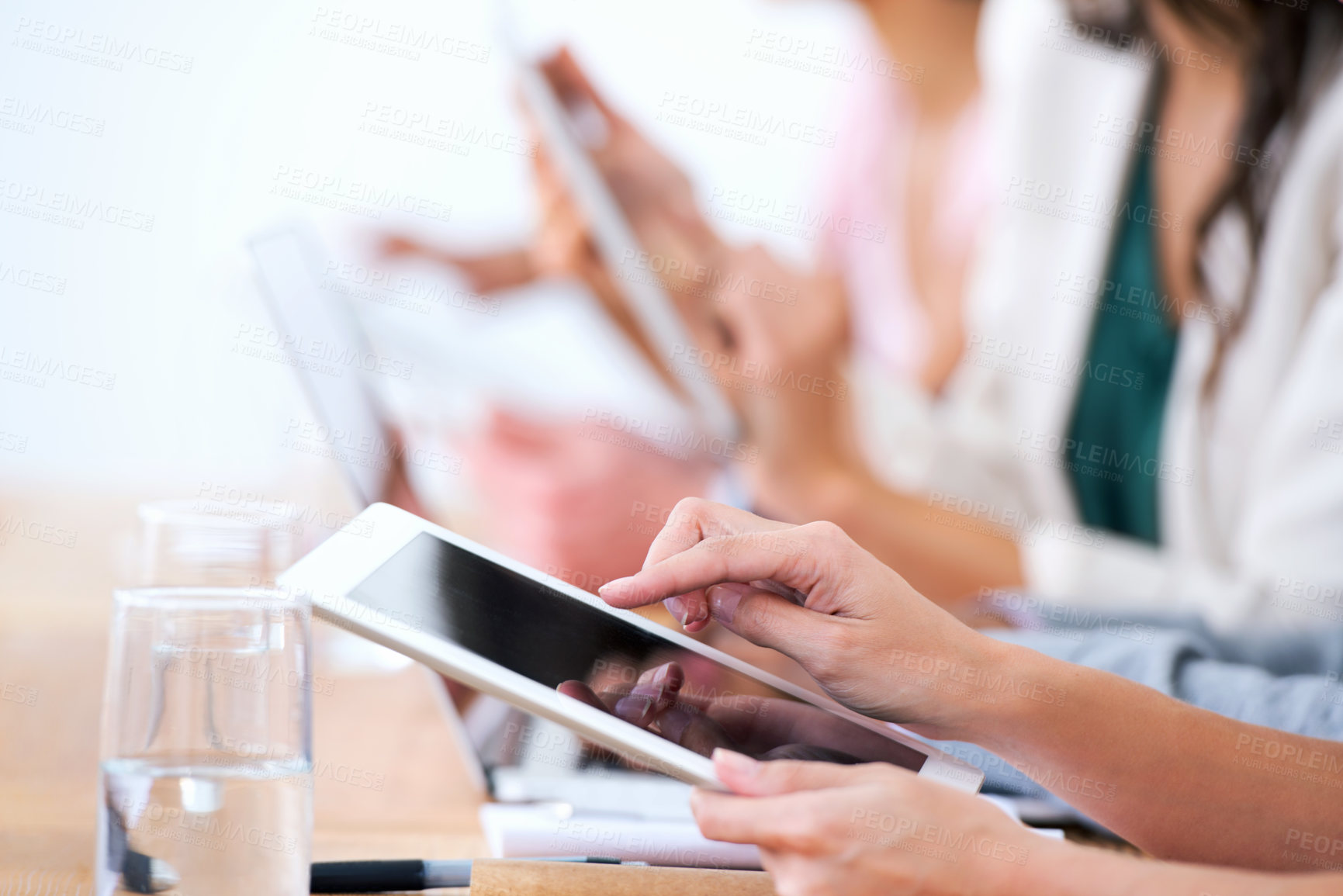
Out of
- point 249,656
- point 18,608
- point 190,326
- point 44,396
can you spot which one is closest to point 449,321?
point 190,326

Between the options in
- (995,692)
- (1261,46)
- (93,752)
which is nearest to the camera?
(995,692)

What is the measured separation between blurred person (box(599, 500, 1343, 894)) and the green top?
947 mm

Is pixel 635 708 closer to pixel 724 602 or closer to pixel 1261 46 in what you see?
pixel 724 602

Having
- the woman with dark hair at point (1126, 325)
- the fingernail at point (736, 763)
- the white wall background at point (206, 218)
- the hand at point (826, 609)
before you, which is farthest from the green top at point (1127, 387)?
the fingernail at point (736, 763)

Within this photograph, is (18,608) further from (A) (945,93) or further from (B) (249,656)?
(A) (945,93)

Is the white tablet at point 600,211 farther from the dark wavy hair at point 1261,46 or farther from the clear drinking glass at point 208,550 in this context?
the dark wavy hair at point 1261,46

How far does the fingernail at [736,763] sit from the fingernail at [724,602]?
0.29 ft

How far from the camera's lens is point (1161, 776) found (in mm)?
385

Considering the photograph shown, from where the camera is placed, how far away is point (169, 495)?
3.86 ft

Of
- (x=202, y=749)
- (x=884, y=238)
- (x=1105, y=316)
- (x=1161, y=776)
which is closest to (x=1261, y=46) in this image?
(x=1105, y=316)

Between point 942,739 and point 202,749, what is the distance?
10.2 inches

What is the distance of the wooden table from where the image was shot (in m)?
0.39

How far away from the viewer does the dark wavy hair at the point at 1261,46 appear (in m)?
1.25

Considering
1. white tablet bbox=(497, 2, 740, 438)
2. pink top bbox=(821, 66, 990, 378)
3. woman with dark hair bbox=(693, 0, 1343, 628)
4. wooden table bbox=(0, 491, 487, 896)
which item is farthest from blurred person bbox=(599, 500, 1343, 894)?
pink top bbox=(821, 66, 990, 378)
